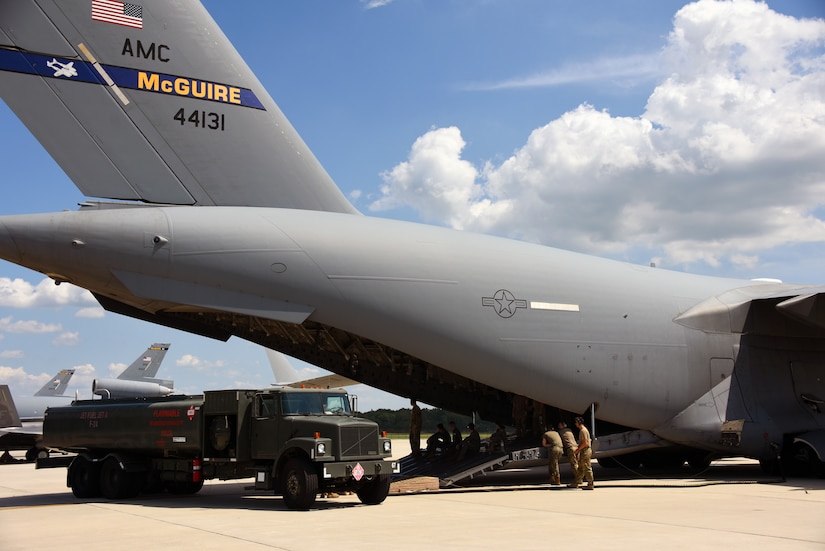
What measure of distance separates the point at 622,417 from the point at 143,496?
31.0ft

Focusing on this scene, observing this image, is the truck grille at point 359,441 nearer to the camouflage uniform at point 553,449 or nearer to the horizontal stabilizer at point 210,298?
the horizontal stabilizer at point 210,298

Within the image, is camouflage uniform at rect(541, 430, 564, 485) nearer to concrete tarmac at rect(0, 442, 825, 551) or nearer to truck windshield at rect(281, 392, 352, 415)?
concrete tarmac at rect(0, 442, 825, 551)

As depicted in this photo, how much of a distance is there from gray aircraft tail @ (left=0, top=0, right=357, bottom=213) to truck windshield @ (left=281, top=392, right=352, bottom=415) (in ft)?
12.2

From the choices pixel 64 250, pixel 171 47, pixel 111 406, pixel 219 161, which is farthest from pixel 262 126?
pixel 111 406

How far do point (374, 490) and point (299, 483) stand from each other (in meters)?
1.38

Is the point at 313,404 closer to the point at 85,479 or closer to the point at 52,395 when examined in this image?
the point at 85,479

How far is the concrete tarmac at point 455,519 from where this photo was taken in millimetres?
8648

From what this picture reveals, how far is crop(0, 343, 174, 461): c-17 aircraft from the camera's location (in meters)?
31.1

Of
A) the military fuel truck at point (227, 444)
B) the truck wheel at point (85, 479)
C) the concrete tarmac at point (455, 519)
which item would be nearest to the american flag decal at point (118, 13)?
the military fuel truck at point (227, 444)

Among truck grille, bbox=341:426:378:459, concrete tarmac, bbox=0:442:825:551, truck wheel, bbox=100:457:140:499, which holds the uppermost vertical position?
truck grille, bbox=341:426:378:459

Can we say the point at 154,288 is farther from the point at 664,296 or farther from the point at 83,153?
the point at 664,296

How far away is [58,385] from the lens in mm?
44469

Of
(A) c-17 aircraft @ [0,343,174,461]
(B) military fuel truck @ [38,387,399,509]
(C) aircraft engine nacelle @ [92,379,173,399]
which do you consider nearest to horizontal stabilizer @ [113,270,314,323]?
(B) military fuel truck @ [38,387,399,509]

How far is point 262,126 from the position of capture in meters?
14.7
